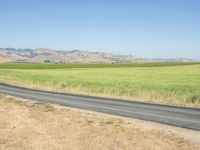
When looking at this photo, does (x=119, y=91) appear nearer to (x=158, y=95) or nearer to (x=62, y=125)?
(x=158, y=95)

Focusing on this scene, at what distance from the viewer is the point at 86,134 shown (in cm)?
1291

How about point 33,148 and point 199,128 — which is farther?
point 199,128

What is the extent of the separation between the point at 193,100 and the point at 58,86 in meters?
20.3

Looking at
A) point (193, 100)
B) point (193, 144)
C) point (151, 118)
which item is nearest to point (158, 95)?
point (193, 100)

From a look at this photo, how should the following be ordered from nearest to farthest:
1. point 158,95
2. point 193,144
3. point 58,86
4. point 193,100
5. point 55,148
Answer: point 55,148 → point 193,144 → point 193,100 → point 158,95 → point 58,86

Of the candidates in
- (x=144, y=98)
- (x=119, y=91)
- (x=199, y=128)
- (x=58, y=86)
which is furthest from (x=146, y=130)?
(x=58, y=86)

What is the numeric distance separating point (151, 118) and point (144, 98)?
11348mm

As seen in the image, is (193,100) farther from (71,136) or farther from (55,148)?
(55,148)

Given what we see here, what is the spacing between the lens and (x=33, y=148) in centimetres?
1072

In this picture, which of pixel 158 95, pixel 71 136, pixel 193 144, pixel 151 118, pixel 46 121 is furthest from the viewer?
pixel 158 95

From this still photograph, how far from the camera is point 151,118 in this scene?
18047 millimetres

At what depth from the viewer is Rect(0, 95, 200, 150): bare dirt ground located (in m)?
11.1

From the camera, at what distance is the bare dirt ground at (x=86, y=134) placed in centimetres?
1108

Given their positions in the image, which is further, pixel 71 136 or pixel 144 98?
pixel 144 98
